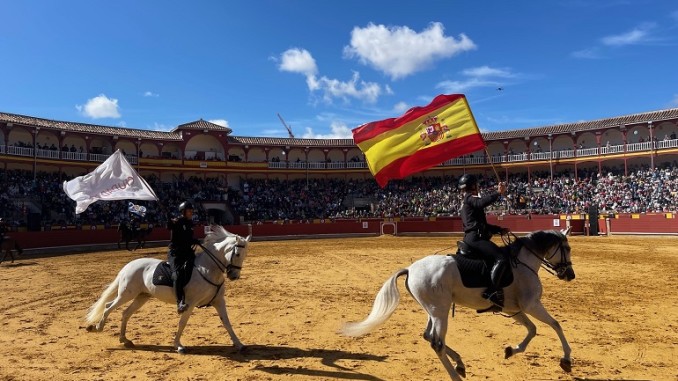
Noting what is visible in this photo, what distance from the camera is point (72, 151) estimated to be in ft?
120

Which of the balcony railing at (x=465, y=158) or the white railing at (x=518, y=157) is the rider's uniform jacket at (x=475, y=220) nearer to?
the balcony railing at (x=465, y=158)

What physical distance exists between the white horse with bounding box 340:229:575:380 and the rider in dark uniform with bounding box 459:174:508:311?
142 millimetres

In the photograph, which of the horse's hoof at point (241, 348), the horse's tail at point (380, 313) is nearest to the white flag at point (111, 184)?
the horse's hoof at point (241, 348)

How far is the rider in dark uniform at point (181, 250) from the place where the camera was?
639 cm

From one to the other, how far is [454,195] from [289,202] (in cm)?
1618

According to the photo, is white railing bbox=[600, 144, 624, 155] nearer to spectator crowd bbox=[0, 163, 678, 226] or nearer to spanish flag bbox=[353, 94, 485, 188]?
spectator crowd bbox=[0, 163, 678, 226]

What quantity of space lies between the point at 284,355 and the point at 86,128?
40.5 metres

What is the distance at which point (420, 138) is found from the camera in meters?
7.99

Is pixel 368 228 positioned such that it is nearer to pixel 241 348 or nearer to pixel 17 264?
pixel 17 264

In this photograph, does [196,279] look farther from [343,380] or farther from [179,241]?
[343,380]

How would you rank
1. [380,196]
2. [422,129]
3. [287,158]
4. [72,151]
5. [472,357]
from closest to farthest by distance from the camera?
[472,357] < [422,129] < [72,151] < [380,196] < [287,158]

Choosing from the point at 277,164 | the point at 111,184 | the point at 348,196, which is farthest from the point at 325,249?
the point at 277,164

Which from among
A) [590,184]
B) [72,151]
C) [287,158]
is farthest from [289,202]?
[590,184]

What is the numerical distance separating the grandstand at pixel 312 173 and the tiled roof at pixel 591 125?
127 millimetres
